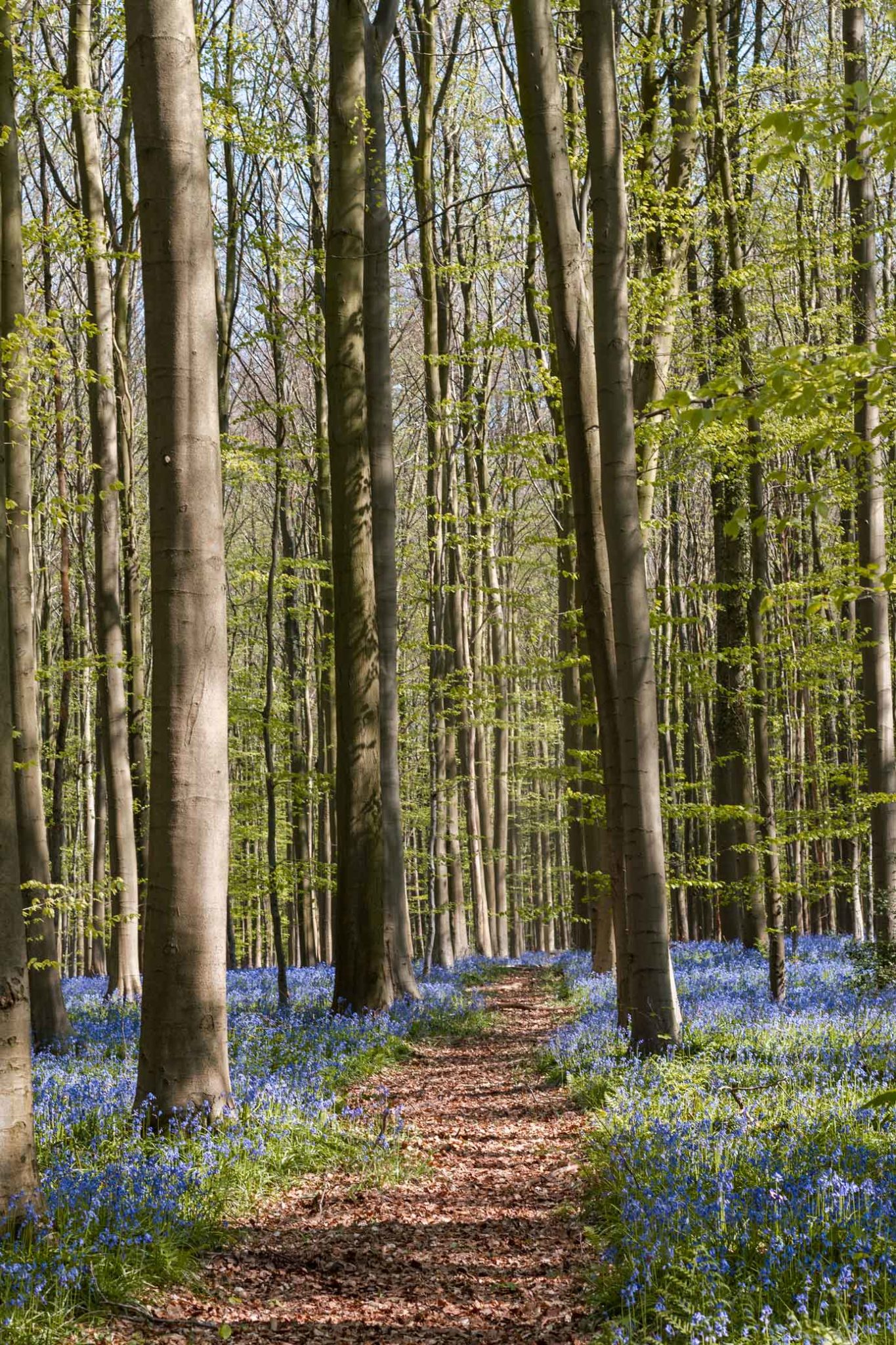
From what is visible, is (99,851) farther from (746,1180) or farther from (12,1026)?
(746,1180)

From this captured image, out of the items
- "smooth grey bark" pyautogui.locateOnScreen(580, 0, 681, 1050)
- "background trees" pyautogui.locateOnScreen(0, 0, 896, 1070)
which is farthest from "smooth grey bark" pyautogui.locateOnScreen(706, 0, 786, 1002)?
"smooth grey bark" pyautogui.locateOnScreen(580, 0, 681, 1050)

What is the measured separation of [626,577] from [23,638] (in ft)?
17.0

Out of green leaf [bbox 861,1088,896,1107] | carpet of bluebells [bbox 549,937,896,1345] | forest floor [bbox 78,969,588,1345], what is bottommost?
forest floor [bbox 78,969,588,1345]

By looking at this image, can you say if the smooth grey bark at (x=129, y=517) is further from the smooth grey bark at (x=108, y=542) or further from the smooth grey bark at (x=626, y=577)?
the smooth grey bark at (x=626, y=577)

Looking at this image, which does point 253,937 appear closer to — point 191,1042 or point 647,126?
point 647,126

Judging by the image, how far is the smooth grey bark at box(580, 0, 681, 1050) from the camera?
830 cm

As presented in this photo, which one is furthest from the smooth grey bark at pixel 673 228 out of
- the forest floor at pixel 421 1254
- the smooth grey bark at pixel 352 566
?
the forest floor at pixel 421 1254

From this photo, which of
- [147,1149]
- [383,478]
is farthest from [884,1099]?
[383,478]

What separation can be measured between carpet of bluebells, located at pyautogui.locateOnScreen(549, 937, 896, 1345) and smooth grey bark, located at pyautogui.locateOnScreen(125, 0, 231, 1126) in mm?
2494

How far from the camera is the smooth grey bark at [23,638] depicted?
8.95 meters

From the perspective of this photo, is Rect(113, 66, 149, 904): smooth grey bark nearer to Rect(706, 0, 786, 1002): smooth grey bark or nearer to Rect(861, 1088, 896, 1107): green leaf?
Rect(706, 0, 786, 1002): smooth grey bark

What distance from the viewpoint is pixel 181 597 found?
20.8 feet

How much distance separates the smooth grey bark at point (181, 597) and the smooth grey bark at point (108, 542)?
22.7 ft

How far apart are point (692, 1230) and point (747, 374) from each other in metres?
7.95
